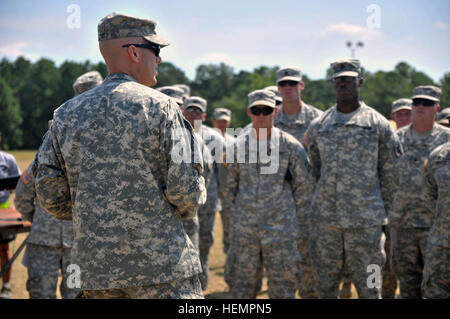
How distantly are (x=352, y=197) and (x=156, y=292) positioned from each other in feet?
9.52

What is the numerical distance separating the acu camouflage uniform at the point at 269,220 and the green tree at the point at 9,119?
50.4 meters

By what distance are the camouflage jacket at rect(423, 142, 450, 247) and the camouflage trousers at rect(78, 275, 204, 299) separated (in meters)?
2.84

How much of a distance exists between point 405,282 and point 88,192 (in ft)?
14.4

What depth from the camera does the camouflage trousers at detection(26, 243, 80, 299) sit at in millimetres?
5184

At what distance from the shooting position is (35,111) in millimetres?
57156

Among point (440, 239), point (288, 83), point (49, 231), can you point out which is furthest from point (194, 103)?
point (440, 239)

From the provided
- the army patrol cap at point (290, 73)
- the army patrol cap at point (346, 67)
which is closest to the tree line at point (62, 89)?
the army patrol cap at point (290, 73)

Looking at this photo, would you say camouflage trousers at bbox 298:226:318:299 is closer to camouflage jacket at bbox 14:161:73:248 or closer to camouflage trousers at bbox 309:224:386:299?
camouflage trousers at bbox 309:224:386:299

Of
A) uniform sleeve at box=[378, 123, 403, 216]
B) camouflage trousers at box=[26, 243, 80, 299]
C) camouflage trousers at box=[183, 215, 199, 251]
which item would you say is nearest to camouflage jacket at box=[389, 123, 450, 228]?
uniform sleeve at box=[378, 123, 403, 216]

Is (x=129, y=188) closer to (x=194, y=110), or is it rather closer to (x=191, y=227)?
(x=191, y=227)

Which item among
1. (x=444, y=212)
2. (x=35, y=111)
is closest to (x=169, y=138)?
(x=444, y=212)
